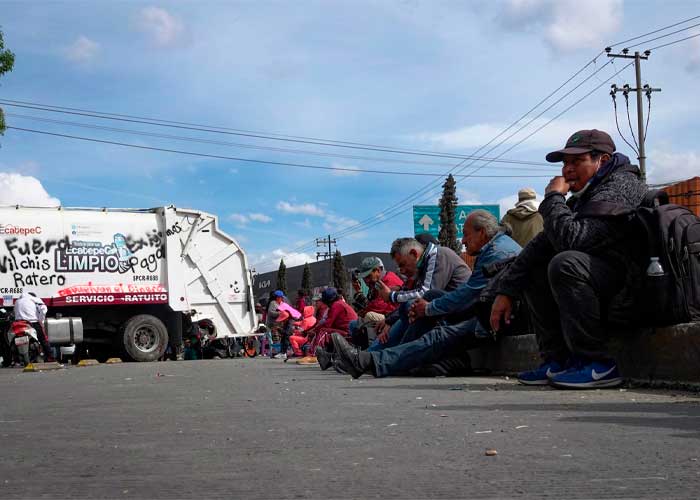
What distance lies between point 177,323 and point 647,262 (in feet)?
58.5

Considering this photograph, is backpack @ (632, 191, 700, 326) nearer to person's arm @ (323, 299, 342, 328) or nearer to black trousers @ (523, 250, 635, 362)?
black trousers @ (523, 250, 635, 362)

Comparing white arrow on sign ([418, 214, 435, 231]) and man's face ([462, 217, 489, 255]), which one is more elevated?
white arrow on sign ([418, 214, 435, 231])

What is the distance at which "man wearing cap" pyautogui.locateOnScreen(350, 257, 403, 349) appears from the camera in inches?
454

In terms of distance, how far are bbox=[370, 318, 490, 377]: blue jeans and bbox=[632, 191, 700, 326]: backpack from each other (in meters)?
2.27

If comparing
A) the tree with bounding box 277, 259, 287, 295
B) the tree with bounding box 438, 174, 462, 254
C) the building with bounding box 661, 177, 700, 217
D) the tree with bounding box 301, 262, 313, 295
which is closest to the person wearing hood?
the building with bounding box 661, 177, 700, 217

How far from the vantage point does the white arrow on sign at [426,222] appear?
123ft

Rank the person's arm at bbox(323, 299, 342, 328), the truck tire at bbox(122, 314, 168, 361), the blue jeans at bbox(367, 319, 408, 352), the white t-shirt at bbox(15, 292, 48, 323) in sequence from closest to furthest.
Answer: the blue jeans at bbox(367, 319, 408, 352) < the person's arm at bbox(323, 299, 342, 328) < the white t-shirt at bbox(15, 292, 48, 323) < the truck tire at bbox(122, 314, 168, 361)

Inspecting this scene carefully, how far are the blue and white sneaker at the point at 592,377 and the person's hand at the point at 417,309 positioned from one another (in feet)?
7.04

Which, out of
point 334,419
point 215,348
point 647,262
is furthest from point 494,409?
point 215,348

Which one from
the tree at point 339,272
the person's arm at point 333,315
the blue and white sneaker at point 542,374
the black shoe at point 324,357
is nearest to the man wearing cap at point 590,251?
the blue and white sneaker at point 542,374

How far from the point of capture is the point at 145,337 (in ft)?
69.1

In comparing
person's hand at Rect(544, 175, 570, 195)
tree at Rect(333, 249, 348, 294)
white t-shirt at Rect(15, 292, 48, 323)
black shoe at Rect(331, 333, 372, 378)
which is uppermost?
tree at Rect(333, 249, 348, 294)

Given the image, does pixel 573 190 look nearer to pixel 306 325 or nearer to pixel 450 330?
pixel 450 330

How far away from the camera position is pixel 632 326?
20.0 ft
